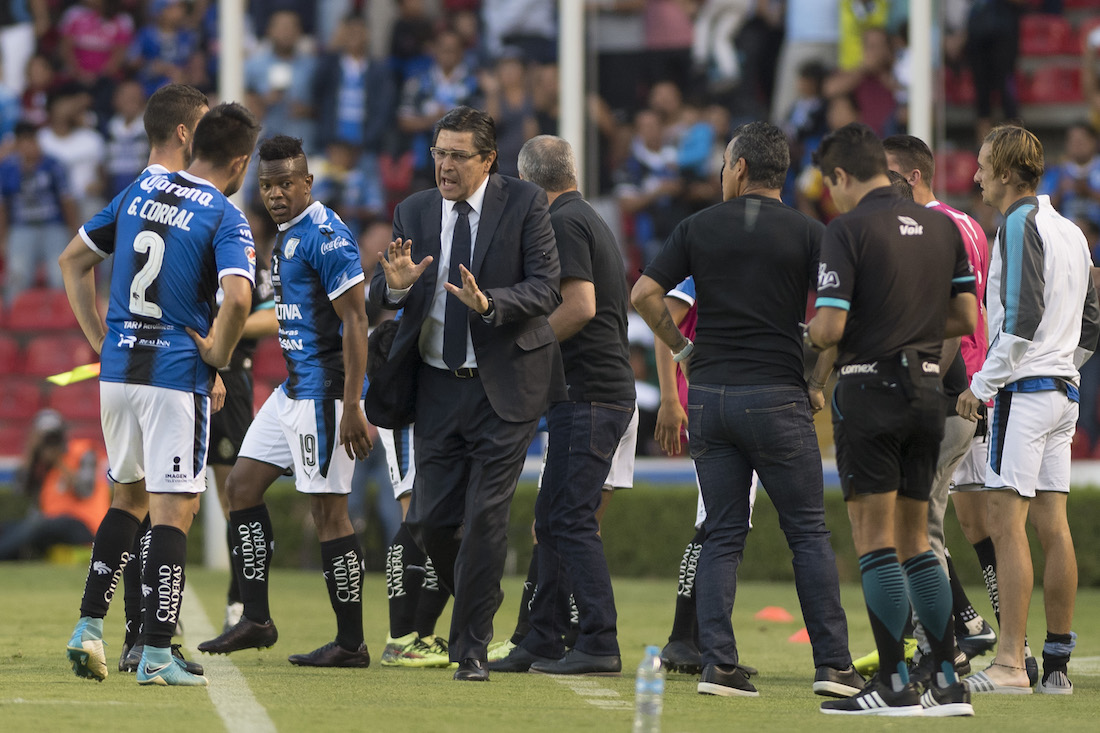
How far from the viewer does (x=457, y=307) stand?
Result: 6141 mm

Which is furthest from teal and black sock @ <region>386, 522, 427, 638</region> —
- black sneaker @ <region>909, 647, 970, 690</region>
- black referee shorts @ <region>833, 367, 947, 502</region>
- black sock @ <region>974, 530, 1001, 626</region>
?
black sock @ <region>974, 530, 1001, 626</region>

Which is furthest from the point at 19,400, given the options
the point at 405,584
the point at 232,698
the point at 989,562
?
the point at 989,562

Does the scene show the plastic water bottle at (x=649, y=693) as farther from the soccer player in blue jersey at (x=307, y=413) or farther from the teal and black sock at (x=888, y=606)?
the soccer player in blue jersey at (x=307, y=413)

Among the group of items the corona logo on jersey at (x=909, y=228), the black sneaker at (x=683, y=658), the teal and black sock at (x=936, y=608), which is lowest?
the black sneaker at (x=683, y=658)

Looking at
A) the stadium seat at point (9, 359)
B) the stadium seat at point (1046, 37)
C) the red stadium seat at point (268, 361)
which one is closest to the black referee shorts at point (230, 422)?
the red stadium seat at point (268, 361)

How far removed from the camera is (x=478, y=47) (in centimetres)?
1719

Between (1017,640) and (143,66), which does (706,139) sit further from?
(1017,640)

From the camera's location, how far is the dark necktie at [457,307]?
20.1 ft

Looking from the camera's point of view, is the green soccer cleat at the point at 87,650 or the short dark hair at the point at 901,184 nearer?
the green soccer cleat at the point at 87,650

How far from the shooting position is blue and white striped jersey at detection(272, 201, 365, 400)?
659 cm

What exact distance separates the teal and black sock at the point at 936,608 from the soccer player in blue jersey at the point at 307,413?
2421 mm

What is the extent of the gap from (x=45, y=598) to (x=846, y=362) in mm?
6560

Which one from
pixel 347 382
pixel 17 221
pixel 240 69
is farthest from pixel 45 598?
pixel 17 221

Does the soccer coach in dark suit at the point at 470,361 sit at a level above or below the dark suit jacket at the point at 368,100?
below
